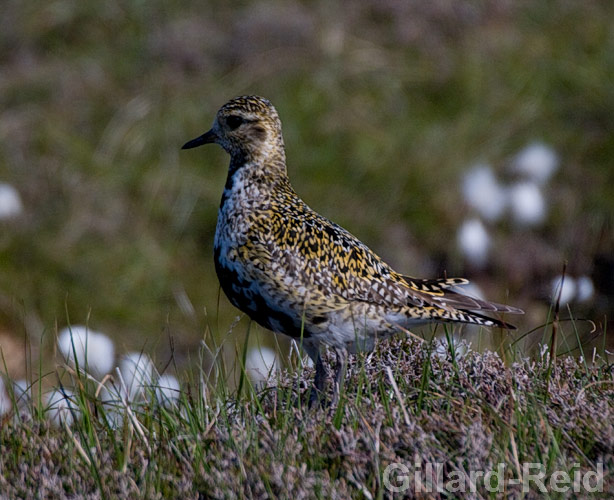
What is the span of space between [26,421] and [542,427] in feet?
6.43

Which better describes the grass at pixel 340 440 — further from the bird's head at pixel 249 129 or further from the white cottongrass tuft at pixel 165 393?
the bird's head at pixel 249 129

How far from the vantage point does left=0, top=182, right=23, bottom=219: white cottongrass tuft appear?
27.8ft

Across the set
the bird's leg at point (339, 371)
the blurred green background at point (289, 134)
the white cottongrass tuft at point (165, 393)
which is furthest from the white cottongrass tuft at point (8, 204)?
the bird's leg at point (339, 371)

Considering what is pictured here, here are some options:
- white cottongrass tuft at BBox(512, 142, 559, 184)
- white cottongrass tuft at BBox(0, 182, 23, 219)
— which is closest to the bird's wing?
white cottongrass tuft at BBox(512, 142, 559, 184)

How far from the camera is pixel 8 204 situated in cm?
849

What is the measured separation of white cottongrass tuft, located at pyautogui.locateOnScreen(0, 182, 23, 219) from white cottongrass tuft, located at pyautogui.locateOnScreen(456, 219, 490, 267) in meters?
3.62

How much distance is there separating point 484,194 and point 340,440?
5573 millimetres

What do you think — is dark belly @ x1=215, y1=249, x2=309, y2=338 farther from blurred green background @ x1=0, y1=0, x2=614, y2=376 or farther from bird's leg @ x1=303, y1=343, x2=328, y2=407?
blurred green background @ x1=0, y1=0, x2=614, y2=376

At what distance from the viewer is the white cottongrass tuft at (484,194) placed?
879 cm

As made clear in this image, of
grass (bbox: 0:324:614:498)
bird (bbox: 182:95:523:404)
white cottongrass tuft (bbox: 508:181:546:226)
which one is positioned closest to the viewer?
grass (bbox: 0:324:614:498)

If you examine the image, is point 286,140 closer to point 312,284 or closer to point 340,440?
point 312,284

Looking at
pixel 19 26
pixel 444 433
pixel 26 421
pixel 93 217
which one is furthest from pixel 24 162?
pixel 444 433

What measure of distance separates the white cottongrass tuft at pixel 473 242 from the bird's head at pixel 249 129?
11.8ft

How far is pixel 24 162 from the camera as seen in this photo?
29.5ft
